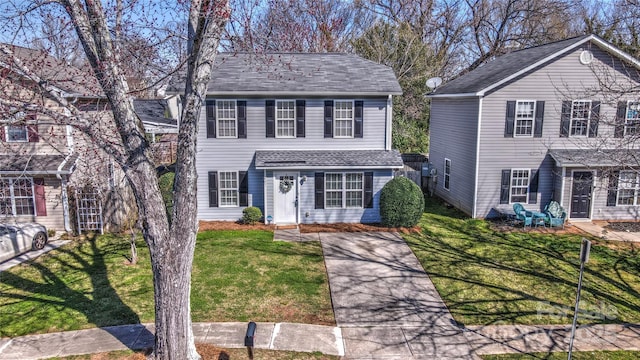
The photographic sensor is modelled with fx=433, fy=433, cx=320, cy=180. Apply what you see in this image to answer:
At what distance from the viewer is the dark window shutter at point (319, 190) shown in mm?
17219

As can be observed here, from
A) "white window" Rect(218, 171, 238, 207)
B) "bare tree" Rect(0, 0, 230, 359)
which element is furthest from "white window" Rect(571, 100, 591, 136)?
"bare tree" Rect(0, 0, 230, 359)

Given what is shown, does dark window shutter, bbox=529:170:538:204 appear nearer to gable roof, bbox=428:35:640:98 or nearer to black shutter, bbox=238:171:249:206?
gable roof, bbox=428:35:640:98

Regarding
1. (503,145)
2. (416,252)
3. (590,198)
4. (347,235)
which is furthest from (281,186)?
(590,198)

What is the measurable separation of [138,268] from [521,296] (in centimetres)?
1068

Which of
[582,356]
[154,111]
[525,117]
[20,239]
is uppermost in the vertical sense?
[154,111]

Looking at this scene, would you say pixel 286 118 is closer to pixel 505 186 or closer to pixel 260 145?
pixel 260 145

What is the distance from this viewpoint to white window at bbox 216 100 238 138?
17.3 metres

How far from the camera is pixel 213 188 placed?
17641 millimetres

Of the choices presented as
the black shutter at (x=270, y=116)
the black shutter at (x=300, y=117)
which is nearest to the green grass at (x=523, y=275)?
the black shutter at (x=300, y=117)

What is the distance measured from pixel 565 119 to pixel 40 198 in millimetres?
20631

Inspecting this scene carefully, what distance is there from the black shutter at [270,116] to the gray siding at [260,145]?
166 millimetres

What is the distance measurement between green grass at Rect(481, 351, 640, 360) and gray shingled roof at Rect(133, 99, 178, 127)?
2288 cm

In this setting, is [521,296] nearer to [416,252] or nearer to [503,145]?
[416,252]

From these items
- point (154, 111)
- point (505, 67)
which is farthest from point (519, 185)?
point (154, 111)
